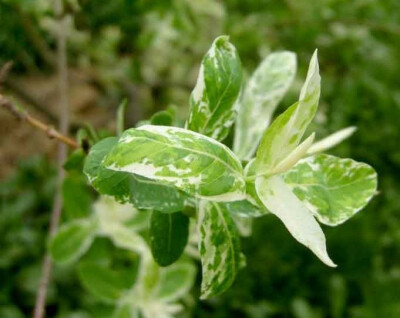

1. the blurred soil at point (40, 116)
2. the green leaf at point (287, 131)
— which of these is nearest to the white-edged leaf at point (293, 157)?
the green leaf at point (287, 131)

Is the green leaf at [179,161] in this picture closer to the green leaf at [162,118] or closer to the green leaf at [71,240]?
the green leaf at [162,118]

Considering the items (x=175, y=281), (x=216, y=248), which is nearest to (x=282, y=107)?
(x=175, y=281)

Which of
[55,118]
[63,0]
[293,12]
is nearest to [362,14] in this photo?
[293,12]

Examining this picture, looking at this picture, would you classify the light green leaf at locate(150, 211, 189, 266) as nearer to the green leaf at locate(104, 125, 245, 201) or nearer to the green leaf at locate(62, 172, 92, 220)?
the green leaf at locate(104, 125, 245, 201)

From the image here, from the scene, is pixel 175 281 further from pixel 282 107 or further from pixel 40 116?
pixel 40 116

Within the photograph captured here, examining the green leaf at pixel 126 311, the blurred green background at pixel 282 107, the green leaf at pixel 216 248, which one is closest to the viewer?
the green leaf at pixel 216 248

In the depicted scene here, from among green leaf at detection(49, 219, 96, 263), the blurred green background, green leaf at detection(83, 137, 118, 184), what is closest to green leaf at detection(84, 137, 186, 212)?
green leaf at detection(83, 137, 118, 184)
